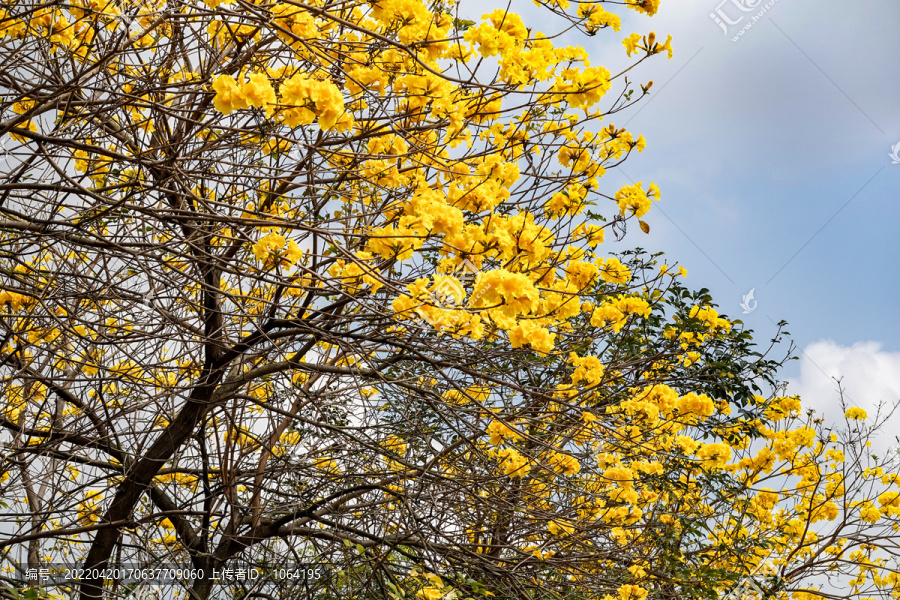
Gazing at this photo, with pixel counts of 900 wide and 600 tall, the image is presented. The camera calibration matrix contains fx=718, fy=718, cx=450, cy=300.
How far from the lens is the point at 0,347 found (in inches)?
112

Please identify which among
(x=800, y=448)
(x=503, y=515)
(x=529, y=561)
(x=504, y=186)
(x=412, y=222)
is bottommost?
(x=529, y=561)

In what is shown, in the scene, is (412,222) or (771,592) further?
(771,592)

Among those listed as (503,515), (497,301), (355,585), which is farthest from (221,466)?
(497,301)

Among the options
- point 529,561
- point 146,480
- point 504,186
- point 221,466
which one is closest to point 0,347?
point 146,480

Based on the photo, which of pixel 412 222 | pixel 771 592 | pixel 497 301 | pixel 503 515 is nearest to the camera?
pixel 497 301

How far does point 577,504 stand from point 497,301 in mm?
1907

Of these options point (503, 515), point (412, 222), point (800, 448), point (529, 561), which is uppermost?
point (800, 448)

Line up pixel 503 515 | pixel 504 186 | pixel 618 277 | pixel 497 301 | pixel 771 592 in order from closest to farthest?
pixel 497 301, pixel 504 186, pixel 618 277, pixel 503 515, pixel 771 592

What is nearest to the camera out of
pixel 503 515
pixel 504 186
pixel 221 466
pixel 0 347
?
pixel 504 186

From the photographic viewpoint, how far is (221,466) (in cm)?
362

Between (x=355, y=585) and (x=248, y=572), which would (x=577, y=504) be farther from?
(x=248, y=572)

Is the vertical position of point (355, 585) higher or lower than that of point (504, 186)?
lower

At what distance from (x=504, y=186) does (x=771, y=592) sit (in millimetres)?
3469

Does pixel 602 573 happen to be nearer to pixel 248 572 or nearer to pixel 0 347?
pixel 248 572
